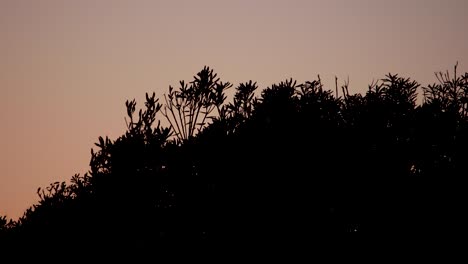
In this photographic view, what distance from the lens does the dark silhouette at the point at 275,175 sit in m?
18.5

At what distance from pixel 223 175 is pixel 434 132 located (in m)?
11.4

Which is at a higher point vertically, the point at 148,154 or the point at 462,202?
the point at 148,154

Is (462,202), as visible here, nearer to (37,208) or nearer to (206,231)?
(206,231)

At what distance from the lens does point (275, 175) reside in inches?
794

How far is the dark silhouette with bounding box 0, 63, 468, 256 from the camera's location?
1853 centimetres

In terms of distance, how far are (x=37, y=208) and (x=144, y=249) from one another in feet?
49.5

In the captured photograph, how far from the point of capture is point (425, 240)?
21.0 metres

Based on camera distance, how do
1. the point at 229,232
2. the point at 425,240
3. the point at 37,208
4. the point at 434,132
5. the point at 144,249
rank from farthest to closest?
the point at 37,208, the point at 434,132, the point at 425,240, the point at 229,232, the point at 144,249

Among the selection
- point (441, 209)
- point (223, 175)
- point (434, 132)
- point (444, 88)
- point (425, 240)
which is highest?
point (444, 88)

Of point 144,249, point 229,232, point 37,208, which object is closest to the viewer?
point 144,249

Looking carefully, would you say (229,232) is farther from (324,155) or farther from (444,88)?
(444,88)

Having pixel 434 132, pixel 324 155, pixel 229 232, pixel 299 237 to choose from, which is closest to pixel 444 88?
pixel 434 132

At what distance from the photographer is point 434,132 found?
78.1 ft

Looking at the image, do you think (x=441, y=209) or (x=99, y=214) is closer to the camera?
(x=99, y=214)
